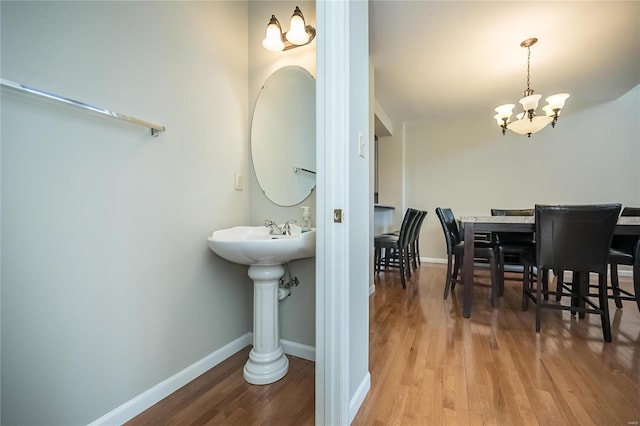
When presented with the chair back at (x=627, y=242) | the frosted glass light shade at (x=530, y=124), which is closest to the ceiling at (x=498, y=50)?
the frosted glass light shade at (x=530, y=124)

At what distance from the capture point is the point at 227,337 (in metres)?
1.58

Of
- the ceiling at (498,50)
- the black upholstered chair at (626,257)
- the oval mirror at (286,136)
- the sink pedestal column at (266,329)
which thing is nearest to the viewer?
the sink pedestal column at (266,329)

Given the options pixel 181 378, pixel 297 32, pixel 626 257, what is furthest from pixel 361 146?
pixel 626 257

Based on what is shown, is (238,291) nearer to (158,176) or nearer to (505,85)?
(158,176)

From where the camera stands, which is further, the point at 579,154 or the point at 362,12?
the point at 579,154

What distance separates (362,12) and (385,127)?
329 centimetres

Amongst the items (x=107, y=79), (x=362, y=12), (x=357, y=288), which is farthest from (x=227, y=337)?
(x=362, y=12)

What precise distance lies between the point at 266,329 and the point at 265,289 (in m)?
0.21

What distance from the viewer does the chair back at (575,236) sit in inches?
68.9

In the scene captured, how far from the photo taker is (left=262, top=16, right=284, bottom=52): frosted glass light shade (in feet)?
4.85

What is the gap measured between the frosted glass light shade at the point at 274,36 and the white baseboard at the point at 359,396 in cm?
180

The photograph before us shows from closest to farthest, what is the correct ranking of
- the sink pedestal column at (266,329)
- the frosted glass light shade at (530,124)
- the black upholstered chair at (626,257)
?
the sink pedestal column at (266,329) → the black upholstered chair at (626,257) → the frosted glass light shade at (530,124)

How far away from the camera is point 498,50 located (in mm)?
2594

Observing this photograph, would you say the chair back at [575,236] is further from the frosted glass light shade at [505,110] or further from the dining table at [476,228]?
the frosted glass light shade at [505,110]
